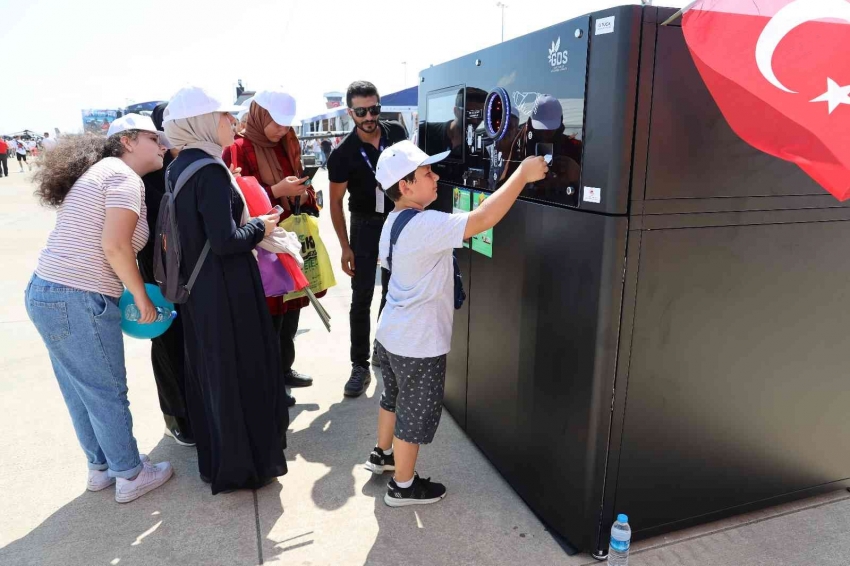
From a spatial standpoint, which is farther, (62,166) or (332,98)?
(332,98)

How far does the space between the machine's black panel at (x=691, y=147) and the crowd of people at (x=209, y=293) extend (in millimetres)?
466

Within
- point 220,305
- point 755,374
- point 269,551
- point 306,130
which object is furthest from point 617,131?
point 306,130

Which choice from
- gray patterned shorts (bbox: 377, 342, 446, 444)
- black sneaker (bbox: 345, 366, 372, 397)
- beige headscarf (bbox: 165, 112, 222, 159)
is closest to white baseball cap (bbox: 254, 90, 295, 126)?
beige headscarf (bbox: 165, 112, 222, 159)

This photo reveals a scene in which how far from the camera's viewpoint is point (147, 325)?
9.22 ft

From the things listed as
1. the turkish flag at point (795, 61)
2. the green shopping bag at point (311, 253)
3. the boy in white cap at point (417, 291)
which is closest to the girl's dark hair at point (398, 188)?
the boy in white cap at point (417, 291)

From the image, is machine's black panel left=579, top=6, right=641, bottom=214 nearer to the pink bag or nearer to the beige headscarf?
the beige headscarf

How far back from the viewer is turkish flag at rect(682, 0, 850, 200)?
1.73 metres

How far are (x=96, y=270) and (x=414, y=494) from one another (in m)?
1.77

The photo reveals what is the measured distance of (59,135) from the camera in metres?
2.61

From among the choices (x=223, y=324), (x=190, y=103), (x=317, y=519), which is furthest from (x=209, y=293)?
(x=317, y=519)

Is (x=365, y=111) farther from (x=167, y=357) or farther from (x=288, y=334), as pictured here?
(x=167, y=357)

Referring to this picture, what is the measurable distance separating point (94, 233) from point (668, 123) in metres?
2.36

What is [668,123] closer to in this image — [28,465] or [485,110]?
[485,110]

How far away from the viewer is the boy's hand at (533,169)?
2283 mm
